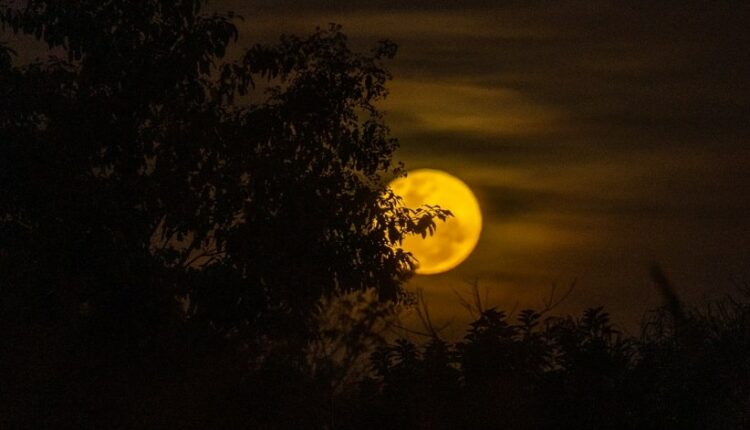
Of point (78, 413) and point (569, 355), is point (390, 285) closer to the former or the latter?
point (569, 355)

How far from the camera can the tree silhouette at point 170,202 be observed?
39.3ft

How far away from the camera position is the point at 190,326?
12219mm

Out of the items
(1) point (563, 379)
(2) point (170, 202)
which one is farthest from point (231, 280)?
(1) point (563, 379)

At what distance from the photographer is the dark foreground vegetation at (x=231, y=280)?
11.4 metres

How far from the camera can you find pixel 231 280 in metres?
12.4

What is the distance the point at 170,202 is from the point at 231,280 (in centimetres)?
130

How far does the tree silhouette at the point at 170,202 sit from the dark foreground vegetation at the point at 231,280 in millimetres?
26

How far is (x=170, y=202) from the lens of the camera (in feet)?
42.1

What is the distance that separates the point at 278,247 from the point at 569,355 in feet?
11.9

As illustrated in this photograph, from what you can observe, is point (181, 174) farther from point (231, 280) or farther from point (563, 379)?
point (563, 379)

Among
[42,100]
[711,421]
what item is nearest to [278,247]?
[42,100]

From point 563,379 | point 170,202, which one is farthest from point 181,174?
point 563,379

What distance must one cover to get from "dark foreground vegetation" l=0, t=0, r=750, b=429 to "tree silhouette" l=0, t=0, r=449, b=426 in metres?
0.03

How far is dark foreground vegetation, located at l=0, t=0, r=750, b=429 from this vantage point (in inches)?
447
